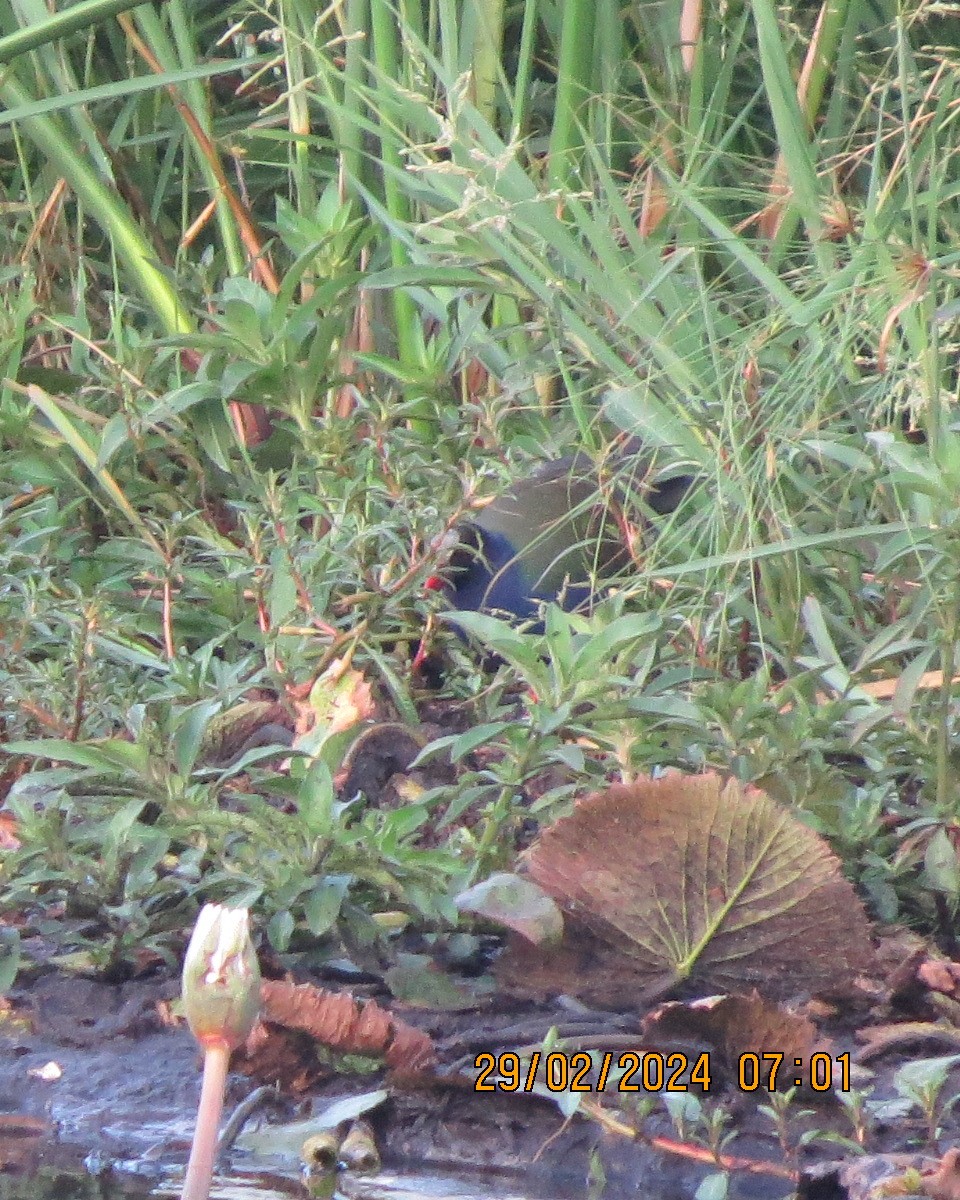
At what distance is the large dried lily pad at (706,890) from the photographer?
4.81 ft

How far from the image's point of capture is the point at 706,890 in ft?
4.87

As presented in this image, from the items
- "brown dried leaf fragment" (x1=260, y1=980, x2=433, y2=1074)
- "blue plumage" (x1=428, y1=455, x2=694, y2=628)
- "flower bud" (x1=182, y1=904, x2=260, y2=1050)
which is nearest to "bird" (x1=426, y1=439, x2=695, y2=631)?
"blue plumage" (x1=428, y1=455, x2=694, y2=628)

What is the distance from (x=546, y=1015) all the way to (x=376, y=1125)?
7.5 inches

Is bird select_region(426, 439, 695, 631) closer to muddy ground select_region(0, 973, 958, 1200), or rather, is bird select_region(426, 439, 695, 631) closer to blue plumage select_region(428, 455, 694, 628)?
blue plumage select_region(428, 455, 694, 628)

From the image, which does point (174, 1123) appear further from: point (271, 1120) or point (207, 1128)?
point (207, 1128)

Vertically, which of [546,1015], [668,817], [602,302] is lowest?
[546,1015]

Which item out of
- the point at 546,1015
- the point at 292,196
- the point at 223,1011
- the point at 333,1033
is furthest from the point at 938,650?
the point at 292,196

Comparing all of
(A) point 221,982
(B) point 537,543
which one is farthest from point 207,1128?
(B) point 537,543

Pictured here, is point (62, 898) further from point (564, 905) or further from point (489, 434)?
point (489, 434)

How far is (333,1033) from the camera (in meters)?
1.38
